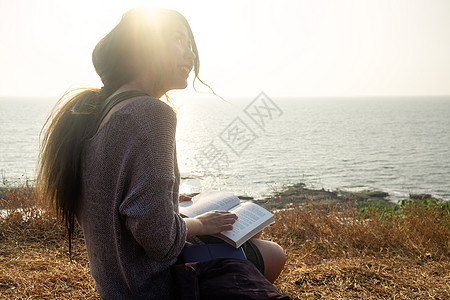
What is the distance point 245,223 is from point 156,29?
1.21 metres

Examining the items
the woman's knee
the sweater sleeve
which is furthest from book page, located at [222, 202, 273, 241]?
the sweater sleeve

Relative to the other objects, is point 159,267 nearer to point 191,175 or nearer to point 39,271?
point 39,271

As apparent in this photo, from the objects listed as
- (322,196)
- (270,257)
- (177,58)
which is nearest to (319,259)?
(270,257)

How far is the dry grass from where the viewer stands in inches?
128

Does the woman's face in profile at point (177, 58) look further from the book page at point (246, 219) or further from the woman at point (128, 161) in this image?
the book page at point (246, 219)

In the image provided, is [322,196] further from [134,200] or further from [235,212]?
[134,200]

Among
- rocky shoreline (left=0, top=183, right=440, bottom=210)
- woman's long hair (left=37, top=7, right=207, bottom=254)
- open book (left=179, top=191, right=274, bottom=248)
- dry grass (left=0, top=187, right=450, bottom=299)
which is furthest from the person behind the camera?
rocky shoreline (left=0, top=183, right=440, bottom=210)

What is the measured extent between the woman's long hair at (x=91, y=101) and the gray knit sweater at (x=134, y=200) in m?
0.09

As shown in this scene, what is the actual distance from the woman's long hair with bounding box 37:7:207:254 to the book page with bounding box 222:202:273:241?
2.86 ft

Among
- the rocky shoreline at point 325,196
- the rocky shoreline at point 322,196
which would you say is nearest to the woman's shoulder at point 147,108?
the rocky shoreline at point 325,196

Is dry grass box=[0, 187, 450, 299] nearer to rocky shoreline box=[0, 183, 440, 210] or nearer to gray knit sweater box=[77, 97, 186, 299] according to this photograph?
gray knit sweater box=[77, 97, 186, 299]

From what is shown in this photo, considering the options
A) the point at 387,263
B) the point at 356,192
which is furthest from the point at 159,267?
the point at 356,192

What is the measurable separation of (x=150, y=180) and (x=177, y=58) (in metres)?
0.75

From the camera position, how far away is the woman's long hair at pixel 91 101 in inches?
69.9
